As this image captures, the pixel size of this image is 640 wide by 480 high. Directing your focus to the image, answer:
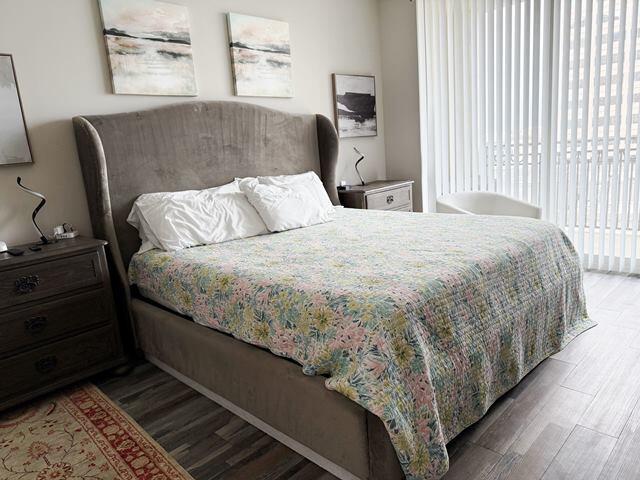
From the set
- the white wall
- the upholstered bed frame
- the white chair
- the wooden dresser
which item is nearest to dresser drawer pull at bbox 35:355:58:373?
the wooden dresser

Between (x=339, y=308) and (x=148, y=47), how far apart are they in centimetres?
228

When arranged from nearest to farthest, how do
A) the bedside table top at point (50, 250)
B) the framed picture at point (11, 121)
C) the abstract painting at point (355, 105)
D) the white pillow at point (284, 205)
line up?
the bedside table top at point (50, 250) → the framed picture at point (11, 121) → the white pillow at point (284, 205) → the abstract painting at point (355, 105)

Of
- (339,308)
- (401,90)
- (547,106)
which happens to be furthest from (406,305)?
(401,90)

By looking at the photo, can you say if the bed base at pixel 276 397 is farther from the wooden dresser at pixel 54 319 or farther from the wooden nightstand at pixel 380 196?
the wooden nightstand at pixel 380 196

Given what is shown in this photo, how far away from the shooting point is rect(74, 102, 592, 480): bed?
1.46 m

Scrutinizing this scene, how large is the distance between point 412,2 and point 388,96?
865 millimetres

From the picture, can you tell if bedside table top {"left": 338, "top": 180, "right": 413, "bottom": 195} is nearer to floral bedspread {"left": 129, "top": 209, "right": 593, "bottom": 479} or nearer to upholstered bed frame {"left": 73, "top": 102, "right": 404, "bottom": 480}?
upholstered bed frame {"left": 73, "top": 102, "right": 404, "bottom": 480}

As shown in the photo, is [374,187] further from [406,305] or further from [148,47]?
[406,305]

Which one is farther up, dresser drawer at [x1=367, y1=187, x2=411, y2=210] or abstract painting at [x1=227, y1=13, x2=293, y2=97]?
abstract painting at [x1=227, y1=13, x2=293, y2=97]

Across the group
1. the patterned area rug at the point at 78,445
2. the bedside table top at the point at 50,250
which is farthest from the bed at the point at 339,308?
the patterned area rug at the point at 78,445

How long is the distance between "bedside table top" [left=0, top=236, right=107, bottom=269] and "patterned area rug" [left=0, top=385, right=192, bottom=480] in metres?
0.75

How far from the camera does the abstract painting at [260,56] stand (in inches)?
131

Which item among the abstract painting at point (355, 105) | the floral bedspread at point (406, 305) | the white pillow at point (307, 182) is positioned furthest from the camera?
the abstract painting at point (355, 105)

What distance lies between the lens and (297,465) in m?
1.74
